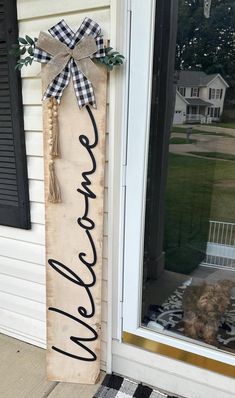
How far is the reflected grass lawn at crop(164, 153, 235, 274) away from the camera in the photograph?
1.49 meters

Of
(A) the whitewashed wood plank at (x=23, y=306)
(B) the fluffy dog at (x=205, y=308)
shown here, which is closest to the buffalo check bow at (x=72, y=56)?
(B) the fluffy dog at (x=205, y=308)

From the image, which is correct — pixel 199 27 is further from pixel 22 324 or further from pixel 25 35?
pixel 22 324

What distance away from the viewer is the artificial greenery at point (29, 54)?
126cm

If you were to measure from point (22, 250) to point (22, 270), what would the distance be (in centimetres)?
12

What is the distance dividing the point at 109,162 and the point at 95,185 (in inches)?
4.4

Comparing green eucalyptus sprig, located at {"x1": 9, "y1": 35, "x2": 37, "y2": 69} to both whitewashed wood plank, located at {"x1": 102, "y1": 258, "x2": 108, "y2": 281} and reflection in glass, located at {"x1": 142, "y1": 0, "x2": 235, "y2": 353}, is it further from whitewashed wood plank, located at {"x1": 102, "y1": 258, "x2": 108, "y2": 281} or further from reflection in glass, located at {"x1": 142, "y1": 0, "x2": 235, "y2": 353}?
whitewashed wood plank, located at {"x1": 102, "y1": 258, "x2": 108, "y2": 281}

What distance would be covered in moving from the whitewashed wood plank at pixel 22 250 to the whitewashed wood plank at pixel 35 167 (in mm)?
355

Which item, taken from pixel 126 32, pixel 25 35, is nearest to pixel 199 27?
pixel 126 32

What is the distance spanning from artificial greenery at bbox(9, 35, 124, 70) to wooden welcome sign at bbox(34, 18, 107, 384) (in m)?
0.03

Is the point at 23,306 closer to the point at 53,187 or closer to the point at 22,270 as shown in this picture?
the point at 22,270

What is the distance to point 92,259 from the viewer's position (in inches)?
58.3

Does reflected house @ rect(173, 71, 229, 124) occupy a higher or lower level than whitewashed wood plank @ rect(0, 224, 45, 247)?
higher

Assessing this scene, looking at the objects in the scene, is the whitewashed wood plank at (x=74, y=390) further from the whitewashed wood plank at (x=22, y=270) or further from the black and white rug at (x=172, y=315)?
the whitewashed wood plank at (x=22, y=270)

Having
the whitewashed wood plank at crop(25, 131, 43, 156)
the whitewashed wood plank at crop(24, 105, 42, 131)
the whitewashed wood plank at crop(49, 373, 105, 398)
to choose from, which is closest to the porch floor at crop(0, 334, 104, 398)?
the whitewashed wood plank at crop(49, 373, 105, 398)
